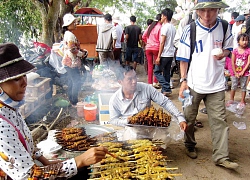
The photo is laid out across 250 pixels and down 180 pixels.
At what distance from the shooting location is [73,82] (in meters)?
6.72

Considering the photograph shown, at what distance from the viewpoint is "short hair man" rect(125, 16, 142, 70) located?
10438mm

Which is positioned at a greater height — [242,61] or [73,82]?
[242,61]

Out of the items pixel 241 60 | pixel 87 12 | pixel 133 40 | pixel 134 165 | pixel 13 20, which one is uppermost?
pixel 87 12

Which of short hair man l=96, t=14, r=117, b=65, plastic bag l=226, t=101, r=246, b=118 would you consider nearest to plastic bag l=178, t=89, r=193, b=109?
plastic bag l=226, t=101, r=246, b=118

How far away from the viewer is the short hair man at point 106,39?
10123 millimetres

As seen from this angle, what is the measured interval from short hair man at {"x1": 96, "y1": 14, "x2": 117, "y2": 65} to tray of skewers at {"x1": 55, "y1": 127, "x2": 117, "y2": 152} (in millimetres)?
7134

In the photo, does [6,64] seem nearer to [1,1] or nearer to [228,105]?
[228,105]

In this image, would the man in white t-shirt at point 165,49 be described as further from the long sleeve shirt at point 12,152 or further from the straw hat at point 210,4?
the long sleeve shirt at point 12,152

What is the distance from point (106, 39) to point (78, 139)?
24.9 ft

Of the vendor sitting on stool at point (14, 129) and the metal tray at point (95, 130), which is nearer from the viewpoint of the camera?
the vendor sitting on stool at point (14, 129)

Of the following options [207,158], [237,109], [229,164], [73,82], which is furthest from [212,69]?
[73,82]

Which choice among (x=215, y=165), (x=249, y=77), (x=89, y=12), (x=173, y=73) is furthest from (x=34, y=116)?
(x=89, y=12)

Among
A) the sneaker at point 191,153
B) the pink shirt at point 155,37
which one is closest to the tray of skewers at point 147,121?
the sneaker at point 191,153

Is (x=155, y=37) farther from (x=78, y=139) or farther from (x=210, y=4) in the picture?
(x=78, y=139)
